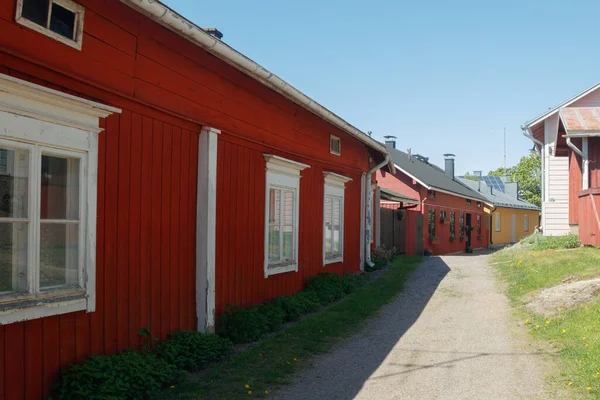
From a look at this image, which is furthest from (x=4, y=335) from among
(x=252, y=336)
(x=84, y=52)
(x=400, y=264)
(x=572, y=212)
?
(x=572, y=212)

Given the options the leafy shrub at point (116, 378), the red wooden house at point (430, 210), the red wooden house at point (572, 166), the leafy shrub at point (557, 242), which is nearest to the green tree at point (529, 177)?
the red wooden house at point (430, 210)

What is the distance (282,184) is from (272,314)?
2.21 metres

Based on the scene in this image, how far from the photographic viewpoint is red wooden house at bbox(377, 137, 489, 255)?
24003 mm

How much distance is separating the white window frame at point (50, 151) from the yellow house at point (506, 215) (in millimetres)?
33493

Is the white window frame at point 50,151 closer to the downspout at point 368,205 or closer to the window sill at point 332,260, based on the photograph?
the window sill at point 332,260

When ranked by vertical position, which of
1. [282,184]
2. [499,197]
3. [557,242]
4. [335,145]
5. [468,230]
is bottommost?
[468,230]

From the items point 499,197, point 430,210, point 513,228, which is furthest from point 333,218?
point 513,228

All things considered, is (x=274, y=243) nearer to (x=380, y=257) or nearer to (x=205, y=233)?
(x=205, y=233)

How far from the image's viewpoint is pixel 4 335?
4129 millimetres

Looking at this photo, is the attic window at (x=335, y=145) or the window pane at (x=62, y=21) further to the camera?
the attic window at (x=335, y=145)

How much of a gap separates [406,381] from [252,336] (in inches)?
88.5

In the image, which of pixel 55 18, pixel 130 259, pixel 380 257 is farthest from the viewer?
pixel 380 257

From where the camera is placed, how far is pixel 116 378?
472 centimetres

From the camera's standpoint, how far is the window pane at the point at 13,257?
4.25 m
